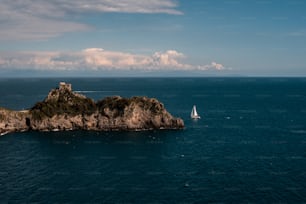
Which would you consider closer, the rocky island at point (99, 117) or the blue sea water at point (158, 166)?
the blue sea water at point (158, 166)

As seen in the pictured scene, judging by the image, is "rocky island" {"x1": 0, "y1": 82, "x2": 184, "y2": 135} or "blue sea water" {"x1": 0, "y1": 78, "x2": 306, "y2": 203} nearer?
"blue sea water" {"x1": 0, "y1": 78, "x2": 306, "y2": 203}

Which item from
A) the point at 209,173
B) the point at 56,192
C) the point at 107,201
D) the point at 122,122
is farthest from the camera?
the point at 122,122

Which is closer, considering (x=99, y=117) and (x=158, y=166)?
(x=158, y=166)

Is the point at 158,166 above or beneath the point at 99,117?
beneath

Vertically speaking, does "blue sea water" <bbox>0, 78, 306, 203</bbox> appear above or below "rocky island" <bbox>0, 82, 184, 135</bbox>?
below

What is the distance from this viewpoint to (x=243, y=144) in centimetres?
11875

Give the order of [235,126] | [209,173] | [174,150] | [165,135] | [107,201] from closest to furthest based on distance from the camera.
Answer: [107,201] → [209,173] → [174,150] → [165,135] → [235,126]

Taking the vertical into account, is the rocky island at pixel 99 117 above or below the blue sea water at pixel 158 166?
above

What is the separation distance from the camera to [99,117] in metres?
143

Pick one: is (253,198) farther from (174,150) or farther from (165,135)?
(165,135)

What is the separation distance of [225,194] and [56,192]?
34361mm

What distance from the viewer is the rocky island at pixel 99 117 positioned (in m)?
141


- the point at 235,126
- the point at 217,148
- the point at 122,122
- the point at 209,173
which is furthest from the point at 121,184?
the point at 235,126

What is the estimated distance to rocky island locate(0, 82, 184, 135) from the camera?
14088 centimetres
